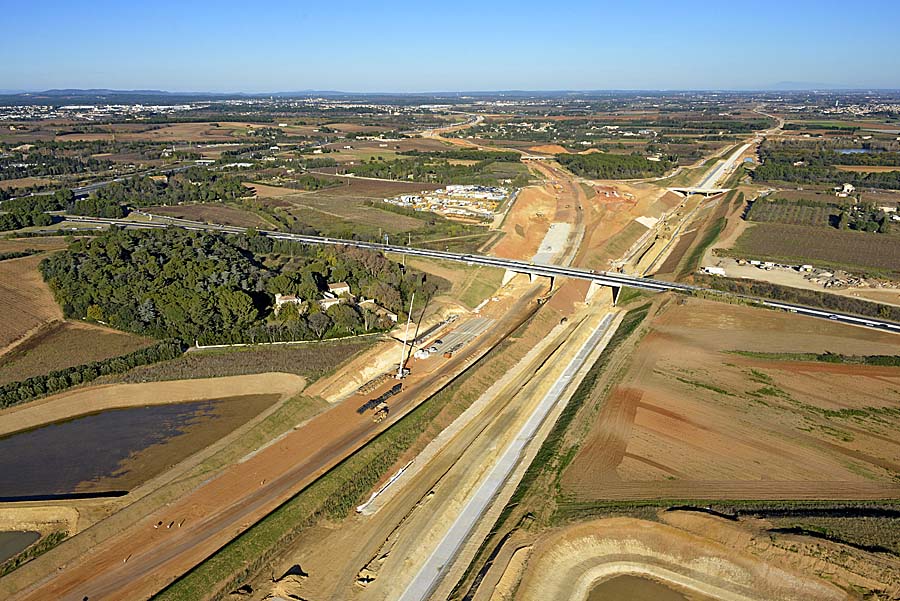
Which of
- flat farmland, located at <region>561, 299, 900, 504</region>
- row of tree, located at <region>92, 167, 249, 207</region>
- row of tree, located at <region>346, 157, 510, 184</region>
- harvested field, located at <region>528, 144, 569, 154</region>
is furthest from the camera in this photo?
harvested field, located at <region>528, 144, 569, 154</region>

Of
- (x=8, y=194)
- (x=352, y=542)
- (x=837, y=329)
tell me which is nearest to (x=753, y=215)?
(x=837, y=329)

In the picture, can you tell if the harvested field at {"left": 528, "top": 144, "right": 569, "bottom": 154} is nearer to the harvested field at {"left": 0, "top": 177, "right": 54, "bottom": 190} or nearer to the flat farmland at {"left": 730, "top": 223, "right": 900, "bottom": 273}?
the flat farmland at {"left": 730, "top": 223, "right": 900, "bottom": 273}

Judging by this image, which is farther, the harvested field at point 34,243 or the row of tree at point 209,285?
the harvested field at point 34,243

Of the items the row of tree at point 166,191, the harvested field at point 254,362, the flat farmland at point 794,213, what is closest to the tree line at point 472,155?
the row of tree at point 166,191

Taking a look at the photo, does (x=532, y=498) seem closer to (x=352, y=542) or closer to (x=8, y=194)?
(x=352, y=542)

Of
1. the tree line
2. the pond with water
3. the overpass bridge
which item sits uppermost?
the tree line

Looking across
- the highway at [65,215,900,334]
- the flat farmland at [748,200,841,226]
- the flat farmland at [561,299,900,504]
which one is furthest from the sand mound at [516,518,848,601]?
the flat farmland at [748,200,841,226]

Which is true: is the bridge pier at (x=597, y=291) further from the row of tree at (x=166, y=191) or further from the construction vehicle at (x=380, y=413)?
the row of tree at (x=166, y=191)
